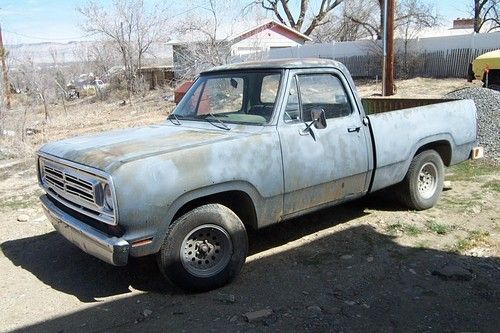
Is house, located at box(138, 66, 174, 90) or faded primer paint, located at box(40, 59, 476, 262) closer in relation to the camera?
faded primer paint, located at box(40, 59, 476, 262)

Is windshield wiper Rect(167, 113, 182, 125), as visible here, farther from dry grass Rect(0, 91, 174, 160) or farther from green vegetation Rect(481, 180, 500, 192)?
dry grass Rect(0, 91, 174, 160)

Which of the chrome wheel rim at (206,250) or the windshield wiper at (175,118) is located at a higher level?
the windshield wiper at (175,118)

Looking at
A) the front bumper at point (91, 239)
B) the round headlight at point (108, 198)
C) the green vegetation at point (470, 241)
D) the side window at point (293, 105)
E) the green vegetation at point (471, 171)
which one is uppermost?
the side window at point (293, 105)

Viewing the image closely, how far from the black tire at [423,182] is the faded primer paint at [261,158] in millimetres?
205

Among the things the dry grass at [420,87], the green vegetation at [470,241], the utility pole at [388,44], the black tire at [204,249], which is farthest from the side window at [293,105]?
the dry grass at [420,87]

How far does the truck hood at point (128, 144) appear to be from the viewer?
3777mm

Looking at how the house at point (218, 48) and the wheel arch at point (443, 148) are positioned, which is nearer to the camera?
the wheel arch at point (443, 148)

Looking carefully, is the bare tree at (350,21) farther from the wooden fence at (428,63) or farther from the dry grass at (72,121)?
the dry grass at (72,121)

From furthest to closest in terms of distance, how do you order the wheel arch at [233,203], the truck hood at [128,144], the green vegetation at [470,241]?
1. the green vegetation at [470,241]
2. the wheel arch at [233,203]
3. the truck hood at [128,144]

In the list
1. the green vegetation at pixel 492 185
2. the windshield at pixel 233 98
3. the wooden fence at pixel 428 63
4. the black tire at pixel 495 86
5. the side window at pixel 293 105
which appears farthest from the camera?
the wooden fence at pixel 428 63

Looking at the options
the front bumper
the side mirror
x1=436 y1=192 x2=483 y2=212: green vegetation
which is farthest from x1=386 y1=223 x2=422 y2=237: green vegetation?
the front bumper

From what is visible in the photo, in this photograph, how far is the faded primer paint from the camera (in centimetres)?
365

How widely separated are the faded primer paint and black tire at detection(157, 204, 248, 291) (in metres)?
0.15

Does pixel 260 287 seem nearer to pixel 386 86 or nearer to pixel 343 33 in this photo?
pixel 386 86
